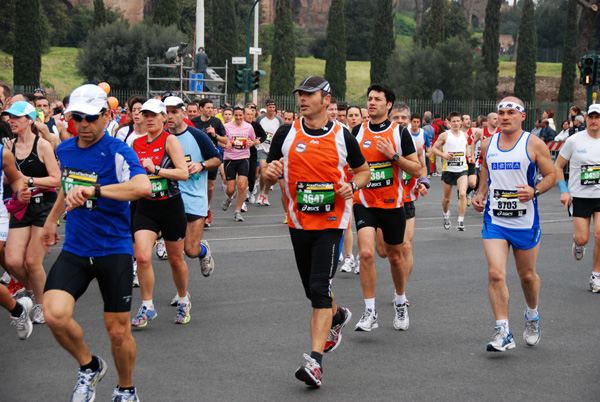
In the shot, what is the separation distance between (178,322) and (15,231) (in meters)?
1.78

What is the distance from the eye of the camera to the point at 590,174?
9328 mm

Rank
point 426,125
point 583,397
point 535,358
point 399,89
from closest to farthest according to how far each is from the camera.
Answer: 1. point 583,397
2. point 535,358
3. point 426,125
4. point 399,89

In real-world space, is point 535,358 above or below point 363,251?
below

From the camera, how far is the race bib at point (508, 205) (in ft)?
21.9

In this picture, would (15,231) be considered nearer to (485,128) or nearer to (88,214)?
(88,214)

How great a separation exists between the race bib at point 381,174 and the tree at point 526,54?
50477mm

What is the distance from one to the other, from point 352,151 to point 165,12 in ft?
152

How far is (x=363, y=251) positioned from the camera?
719 centimetres

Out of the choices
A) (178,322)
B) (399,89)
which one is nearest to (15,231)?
(178,322)

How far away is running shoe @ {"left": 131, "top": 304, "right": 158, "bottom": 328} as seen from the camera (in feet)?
→ 24.2

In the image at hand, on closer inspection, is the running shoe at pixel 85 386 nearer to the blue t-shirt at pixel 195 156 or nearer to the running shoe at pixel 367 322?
the running shoe at pixel 367 322

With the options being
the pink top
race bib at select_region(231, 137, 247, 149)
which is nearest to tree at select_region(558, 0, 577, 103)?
the pink top

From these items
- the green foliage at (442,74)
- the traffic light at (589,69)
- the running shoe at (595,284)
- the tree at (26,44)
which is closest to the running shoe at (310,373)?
the running shoe at (595,284)

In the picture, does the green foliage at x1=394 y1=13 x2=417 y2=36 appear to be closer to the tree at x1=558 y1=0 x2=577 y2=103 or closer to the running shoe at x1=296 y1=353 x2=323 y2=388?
the tree at x1=558 y1=0 x2=577 y2=103
